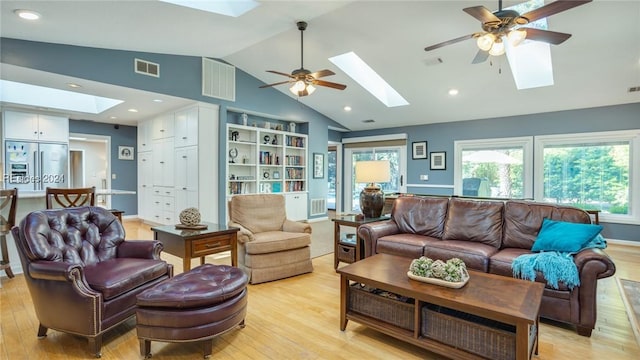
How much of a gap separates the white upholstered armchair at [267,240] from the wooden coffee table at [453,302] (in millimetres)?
1267

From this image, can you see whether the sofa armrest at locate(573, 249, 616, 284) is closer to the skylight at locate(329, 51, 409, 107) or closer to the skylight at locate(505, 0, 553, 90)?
the skylight at locate(505, 0, 553, 90)

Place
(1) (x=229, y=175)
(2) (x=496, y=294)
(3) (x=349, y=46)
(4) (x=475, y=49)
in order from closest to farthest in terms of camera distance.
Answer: (2) (x=496, y=294) < (4) (x=475, y=49) < (3) (x=349, y=46) < (1) (x=229, y=175)

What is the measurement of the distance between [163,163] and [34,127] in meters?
2.16

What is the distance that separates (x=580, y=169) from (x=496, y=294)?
554 centimetres

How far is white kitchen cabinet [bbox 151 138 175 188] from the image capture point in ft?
20.1

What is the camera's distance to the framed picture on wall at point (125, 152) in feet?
24.6

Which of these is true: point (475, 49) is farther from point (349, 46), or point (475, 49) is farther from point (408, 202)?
point (408, 202)

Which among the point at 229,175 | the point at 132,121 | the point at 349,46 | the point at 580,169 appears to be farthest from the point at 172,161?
the point at 580,169

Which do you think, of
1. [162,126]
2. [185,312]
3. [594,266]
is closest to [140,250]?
[185,312]

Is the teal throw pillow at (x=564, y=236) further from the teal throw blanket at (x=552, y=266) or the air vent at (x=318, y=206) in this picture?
the air vent at (x=318, y=206)

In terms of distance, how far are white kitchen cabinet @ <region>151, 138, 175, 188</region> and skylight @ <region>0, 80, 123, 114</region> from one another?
1093mm

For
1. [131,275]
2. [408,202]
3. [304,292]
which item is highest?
[408,202]

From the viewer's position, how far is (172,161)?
6.09 m

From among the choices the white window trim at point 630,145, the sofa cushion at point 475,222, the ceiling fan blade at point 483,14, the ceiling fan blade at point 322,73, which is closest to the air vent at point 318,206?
the ceiling fan blade at point 322,73
